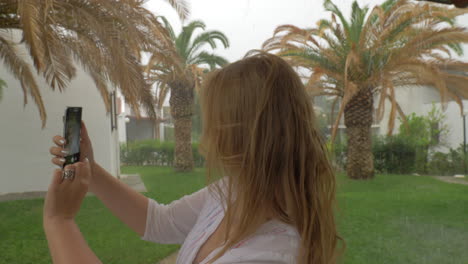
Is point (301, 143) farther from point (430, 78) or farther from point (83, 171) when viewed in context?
point (430, 78)

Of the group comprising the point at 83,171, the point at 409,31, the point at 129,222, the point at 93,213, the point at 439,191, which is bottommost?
the point at 93,213

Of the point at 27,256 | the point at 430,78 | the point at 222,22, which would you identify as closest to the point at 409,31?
the point at 430,78

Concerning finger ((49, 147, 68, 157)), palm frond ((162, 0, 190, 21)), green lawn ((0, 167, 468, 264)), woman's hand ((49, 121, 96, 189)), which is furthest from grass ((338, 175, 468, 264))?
finger ((49, 147, 68, 157))

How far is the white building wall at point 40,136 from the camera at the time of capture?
181 centimetres

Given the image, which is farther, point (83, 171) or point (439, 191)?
point (439, 191)

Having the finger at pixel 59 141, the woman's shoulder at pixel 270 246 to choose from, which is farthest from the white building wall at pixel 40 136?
the woman's shoulder at pixel 270 246

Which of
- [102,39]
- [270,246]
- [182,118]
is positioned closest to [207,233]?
[270,246]

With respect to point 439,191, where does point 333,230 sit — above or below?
above

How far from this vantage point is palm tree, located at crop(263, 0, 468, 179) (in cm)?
186

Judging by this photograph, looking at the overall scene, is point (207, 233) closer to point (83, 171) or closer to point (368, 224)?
point (83, 171)

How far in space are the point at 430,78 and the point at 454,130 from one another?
0.27m

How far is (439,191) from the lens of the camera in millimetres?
1891

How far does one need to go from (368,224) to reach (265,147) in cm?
162

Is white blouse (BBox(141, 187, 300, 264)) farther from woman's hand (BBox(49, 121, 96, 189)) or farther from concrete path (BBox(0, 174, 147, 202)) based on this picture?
concrete path (BBox(0, 174, 147, 202))
